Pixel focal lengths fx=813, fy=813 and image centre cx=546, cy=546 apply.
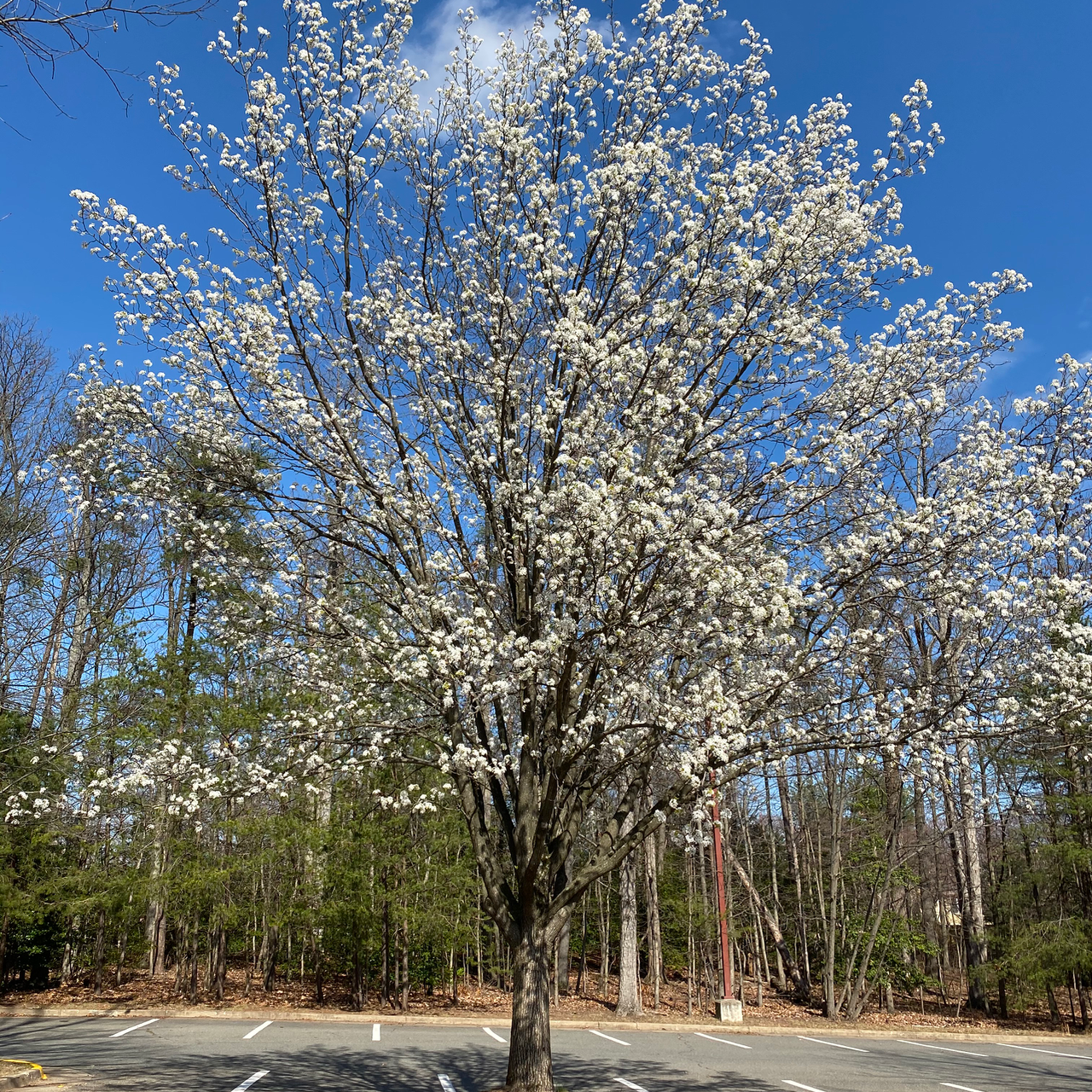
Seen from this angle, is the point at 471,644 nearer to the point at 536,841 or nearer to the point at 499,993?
the point at 536,841

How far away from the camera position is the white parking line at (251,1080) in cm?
892

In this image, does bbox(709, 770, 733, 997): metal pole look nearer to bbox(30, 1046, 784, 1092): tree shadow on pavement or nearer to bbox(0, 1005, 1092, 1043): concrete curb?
bbox(0, 1005, 1092, 1043): concrete curb

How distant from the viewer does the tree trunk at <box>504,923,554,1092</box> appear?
21.7ft

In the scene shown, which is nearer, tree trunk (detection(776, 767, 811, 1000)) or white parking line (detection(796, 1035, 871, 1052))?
white parking line (detection(796, 1035, 871, 1052))

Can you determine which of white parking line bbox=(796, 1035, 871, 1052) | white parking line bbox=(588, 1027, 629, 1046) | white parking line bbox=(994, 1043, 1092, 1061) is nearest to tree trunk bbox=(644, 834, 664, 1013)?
white parking line bbox=(588, 1027, 629, 1046)

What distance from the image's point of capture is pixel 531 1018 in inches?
265

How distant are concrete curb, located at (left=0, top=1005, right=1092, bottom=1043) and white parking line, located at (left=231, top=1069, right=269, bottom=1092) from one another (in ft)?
21.0

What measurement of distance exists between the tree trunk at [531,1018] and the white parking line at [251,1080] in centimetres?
406

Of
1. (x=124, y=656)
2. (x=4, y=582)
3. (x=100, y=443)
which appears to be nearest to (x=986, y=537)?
(x=100, y=443)

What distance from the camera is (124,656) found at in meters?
17.9

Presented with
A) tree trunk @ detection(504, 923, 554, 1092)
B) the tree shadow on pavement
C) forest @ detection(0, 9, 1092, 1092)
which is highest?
forest @ detection(0, 9, 1092, 1092)

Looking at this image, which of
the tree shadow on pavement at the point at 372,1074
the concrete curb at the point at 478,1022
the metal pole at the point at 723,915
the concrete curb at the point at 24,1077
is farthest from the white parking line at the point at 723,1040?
the concrete curb at the point at 24,1077

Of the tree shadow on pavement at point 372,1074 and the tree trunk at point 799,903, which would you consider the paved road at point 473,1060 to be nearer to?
the tree shadow on pavement at point 372,1074

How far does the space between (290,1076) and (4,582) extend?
8.32 m
